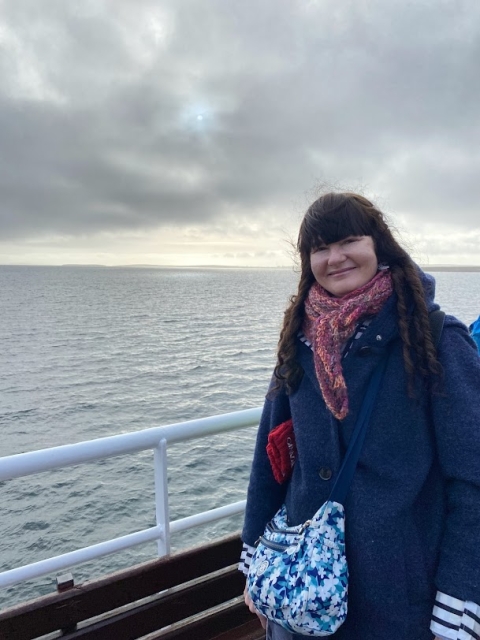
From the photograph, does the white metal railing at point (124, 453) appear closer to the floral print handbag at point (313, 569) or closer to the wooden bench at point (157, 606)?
the wooden bench at point (157, 606)

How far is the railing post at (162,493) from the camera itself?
7.47ft

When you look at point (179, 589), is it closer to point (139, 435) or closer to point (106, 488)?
point (139, 435)

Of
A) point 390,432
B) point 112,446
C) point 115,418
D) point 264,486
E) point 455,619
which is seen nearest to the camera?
point 455,619

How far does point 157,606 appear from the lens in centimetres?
227

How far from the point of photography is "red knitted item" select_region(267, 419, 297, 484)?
62.3 inches

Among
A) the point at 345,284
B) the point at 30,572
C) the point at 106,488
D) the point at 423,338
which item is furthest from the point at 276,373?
the point at 106,488

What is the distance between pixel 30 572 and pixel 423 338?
1.80m

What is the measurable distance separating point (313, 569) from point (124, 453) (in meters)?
1.11

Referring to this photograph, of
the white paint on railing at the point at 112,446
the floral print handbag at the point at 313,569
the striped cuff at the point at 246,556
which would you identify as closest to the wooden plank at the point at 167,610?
the white paint on railing at the point at 112,446

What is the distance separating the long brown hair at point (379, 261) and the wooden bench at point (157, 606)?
1.24m

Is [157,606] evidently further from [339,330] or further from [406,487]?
[339,330]

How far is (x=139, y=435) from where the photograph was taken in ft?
7.33

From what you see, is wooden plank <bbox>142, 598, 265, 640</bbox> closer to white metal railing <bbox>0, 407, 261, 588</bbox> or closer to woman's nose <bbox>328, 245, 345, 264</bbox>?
white metal railing <bbox>0, 407, 261, 588</bbox>

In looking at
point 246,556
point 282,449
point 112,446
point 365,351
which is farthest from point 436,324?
point 112,446
